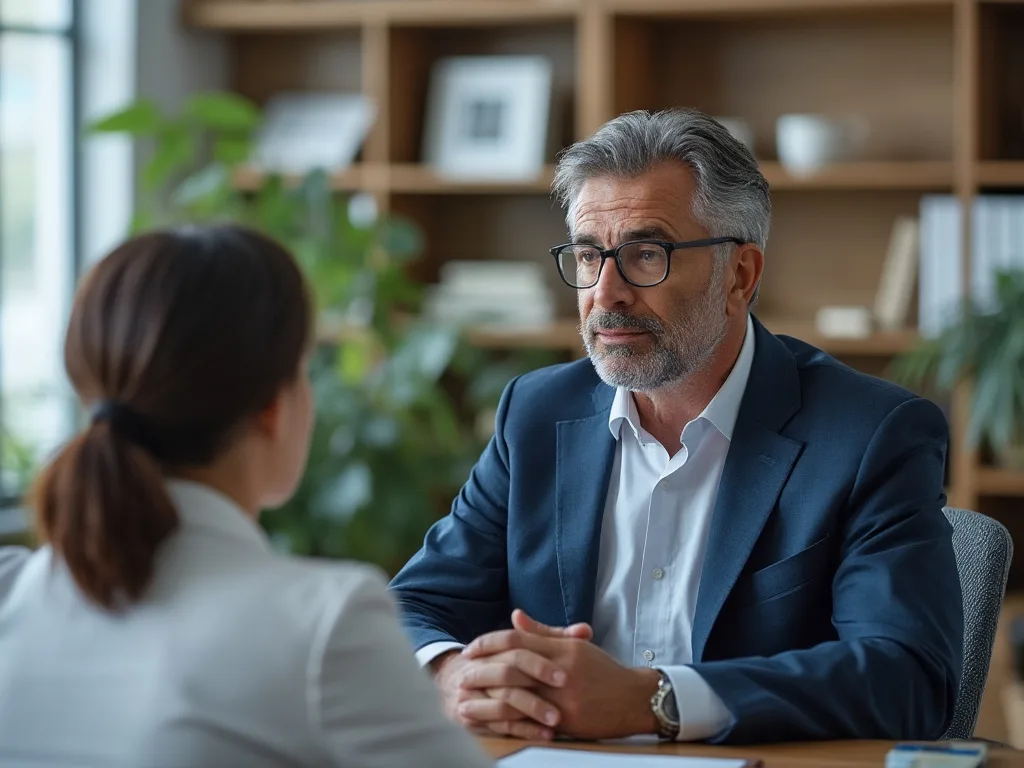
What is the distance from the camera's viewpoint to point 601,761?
146 centimetres

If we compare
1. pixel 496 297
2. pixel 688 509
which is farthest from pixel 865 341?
pixel 688 509

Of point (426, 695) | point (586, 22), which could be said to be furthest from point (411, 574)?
point (586, 22)

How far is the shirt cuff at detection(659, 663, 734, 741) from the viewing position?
1.55m

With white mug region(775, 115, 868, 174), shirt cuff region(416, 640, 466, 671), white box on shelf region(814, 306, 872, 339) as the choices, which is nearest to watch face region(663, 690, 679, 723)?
shirt cuff region(416, 640, 466, 671)

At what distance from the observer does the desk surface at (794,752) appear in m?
1.47

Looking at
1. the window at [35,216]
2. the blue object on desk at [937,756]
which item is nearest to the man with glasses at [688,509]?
the blue object on desk at [937,756]

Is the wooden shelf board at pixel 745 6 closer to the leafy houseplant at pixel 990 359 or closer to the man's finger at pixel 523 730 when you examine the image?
the leafy houseplant at pixel 990 359

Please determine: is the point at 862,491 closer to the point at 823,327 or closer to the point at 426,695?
the point at 426,695

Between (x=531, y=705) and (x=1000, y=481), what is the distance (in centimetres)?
253

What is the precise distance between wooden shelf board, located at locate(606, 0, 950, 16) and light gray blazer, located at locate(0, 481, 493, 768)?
3079 mm

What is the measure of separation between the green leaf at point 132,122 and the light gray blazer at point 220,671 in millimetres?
3036

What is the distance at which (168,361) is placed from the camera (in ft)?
3.71

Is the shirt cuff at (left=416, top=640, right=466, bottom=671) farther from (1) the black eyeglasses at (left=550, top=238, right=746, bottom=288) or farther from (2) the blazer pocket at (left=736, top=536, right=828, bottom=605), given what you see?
(1) the black eyeglasses at (left=550, top=238, right=746, bottom=288)

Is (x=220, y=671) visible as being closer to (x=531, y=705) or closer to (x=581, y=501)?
(x=531, y=705)
